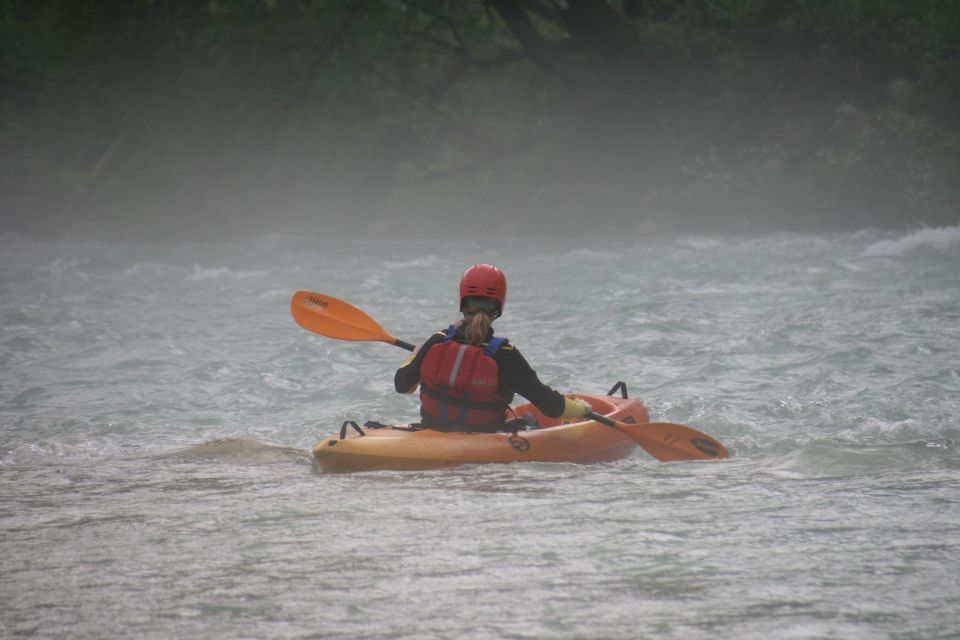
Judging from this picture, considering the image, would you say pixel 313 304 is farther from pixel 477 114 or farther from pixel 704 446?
pixel 477 114

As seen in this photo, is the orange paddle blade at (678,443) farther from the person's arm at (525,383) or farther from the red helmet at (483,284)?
the red helmet at (483,284)

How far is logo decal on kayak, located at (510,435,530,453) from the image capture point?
458cm

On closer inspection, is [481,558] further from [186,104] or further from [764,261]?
[186,104]

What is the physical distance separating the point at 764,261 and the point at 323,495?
9.83 m

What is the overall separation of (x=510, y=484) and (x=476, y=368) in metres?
0.63

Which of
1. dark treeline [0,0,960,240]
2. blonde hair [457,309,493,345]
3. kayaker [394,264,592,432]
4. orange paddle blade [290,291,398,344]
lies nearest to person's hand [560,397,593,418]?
kayaker [394,264,592,432]

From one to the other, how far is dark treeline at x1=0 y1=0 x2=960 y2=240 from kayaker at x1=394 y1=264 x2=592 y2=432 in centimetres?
1181

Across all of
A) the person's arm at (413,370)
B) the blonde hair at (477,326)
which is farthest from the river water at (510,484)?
the blonde hair at (477,326)

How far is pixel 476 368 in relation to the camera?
4566 mm

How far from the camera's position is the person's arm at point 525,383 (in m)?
4.57

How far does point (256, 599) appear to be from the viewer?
276 cm

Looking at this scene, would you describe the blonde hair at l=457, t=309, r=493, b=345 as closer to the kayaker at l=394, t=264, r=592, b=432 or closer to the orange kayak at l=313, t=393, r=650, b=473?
the kayaker at l=394, t=264, r=592, b=432

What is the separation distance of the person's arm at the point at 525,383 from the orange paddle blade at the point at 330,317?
4.83ft

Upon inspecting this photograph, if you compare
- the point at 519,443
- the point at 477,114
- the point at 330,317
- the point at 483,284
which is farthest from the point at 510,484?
the point at 477,114
